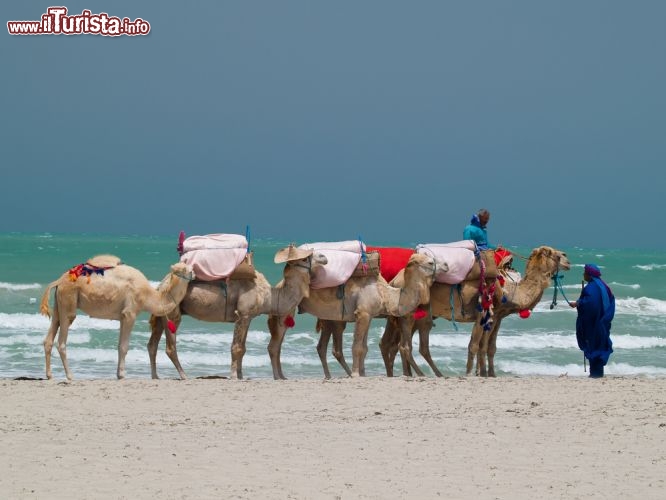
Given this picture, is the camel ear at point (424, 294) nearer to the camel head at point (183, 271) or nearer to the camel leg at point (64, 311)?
the camel head at point (183, 271)

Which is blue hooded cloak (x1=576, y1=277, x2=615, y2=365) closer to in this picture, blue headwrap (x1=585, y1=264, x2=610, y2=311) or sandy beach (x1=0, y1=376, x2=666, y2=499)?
blue headwrap (x1=585, y1=264, x2=610, y2=311)

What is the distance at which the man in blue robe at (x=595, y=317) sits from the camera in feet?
47.3

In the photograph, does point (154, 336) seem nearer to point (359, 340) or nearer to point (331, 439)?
point (359, 340)

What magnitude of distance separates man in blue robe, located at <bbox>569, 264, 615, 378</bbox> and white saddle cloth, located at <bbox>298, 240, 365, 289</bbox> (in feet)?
9.86

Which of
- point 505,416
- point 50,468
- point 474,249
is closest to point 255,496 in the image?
point 50,468

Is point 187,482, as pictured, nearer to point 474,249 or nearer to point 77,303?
point 77,303

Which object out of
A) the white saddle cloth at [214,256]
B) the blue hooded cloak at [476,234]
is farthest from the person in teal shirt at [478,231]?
the white saddle cloth at [214,256]

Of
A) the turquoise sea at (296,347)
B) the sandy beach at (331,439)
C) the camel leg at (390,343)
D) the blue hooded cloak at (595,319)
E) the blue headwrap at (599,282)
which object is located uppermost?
the blue headwrap at (599,282)

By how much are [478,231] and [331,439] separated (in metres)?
6.20

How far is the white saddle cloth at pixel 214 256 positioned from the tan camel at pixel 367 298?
4.02 feet

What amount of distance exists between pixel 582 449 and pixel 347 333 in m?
15.6

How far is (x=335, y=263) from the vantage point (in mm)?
13820

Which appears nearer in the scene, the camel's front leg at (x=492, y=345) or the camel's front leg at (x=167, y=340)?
the camel's front leg at (x=167, y=340)

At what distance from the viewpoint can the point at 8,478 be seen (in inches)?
318
